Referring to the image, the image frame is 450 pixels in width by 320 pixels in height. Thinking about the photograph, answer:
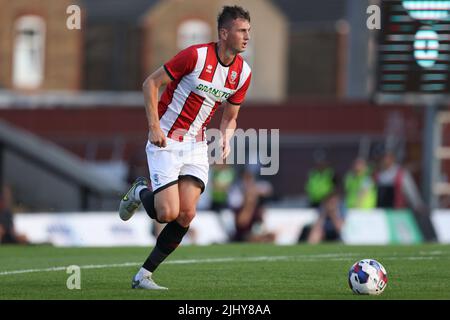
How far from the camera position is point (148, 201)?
12.5 metres

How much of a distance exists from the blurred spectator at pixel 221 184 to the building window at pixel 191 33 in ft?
81.7

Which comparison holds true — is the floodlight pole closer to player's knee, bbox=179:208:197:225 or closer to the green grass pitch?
the green grass pitch

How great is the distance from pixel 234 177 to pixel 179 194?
707 inches

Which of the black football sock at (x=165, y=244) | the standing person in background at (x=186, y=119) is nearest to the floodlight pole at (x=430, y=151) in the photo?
the standing person in background at (x=186, y=119)

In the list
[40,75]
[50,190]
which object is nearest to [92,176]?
[50,190]

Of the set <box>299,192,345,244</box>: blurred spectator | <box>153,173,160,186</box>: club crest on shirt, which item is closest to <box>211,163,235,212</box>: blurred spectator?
<box>299,192,345,244</box>: blurred spectator

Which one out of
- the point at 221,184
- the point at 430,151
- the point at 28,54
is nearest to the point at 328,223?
the point at 430,151

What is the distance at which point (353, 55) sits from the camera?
37.3m

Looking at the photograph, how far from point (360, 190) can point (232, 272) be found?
41.3 ft

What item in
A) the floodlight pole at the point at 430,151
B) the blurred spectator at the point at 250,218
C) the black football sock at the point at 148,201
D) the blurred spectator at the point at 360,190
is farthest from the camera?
the blurred spectator at the point at 360,190

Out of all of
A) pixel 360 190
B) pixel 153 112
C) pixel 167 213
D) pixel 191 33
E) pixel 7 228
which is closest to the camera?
pixel 153 112

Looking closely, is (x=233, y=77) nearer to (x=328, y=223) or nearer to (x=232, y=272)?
(x=232, y=272)

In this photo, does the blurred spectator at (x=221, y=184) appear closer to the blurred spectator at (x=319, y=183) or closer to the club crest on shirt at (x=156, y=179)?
the blurred spectator at (x=319, y=183)

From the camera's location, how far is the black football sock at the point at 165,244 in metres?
12.1
